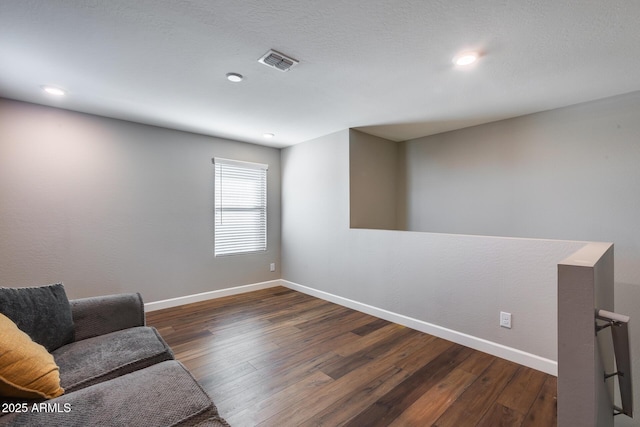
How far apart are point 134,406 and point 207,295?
311 cm

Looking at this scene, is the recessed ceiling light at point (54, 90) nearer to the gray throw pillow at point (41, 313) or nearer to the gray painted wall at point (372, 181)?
the gray throw pillow at point (41, 313)

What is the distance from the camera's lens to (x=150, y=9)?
60.1 inches

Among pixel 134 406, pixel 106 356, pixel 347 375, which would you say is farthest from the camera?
pixel 347 375

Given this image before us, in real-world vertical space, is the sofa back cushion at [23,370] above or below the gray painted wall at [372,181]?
below

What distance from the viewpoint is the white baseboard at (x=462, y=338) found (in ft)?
7.30

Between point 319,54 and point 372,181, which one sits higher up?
point 319,54

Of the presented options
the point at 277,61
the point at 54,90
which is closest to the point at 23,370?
the point at 277,61

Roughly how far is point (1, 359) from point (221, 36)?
190 centimetres

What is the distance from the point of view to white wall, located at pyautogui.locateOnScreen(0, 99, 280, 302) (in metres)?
2.81

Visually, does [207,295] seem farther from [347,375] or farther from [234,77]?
[234,77]

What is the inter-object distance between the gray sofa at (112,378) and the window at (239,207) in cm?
216

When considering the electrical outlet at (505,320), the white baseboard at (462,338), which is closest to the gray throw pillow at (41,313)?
the white baseboard at (462,338)

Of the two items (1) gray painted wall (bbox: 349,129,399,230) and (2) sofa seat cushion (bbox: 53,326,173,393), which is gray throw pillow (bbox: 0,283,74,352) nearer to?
(2) sofa seat cushion (bbox: 53,326,173,393)

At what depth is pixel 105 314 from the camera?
1.89 m
